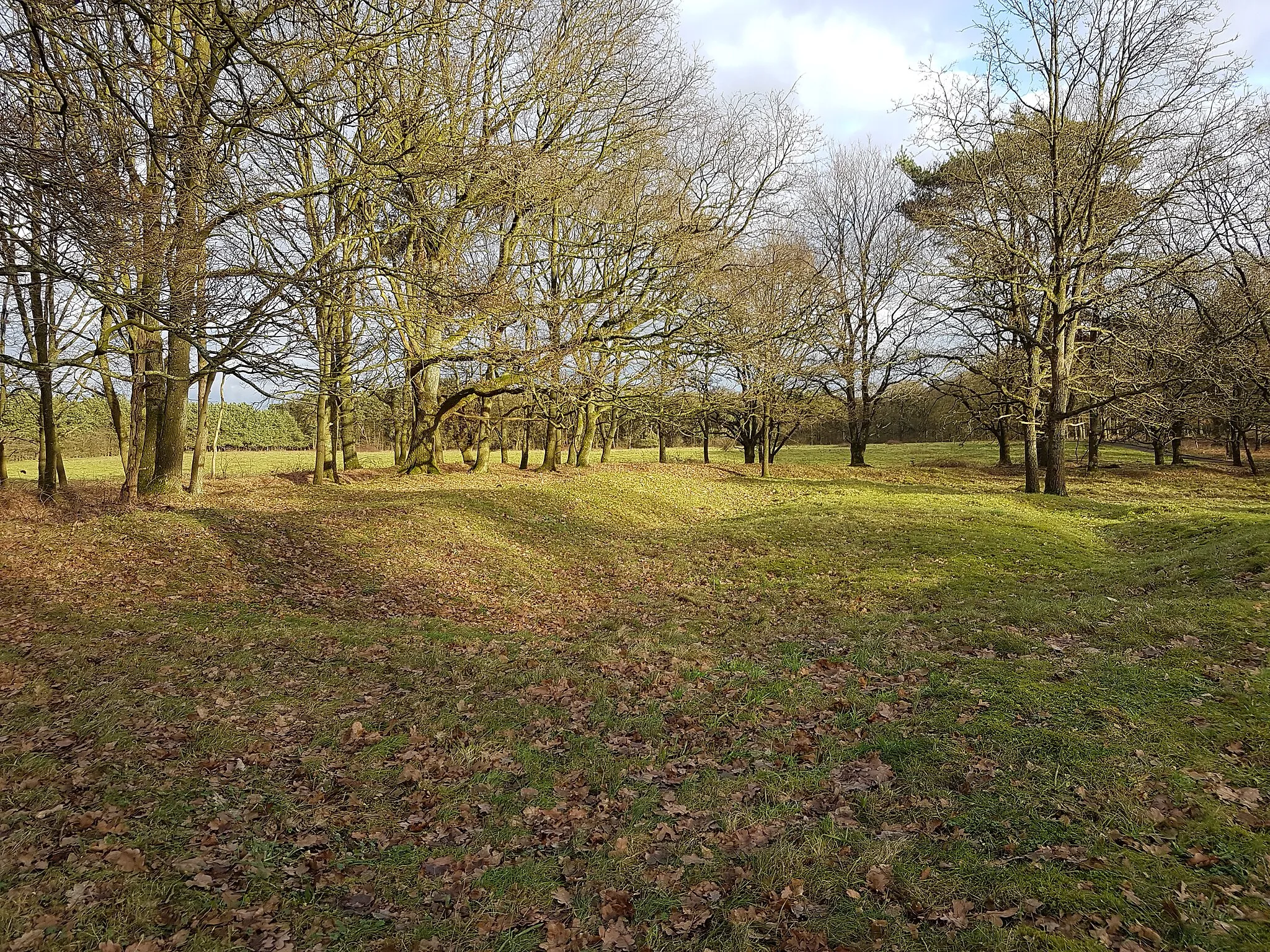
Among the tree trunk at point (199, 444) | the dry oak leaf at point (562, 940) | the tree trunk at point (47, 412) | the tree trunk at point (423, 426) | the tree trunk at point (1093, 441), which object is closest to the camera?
the dry oak leaf at point (562, 940)

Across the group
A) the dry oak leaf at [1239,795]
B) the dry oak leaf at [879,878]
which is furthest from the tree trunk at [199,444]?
the dry oak leaf at [1239,795]

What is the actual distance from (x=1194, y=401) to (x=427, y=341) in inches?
1062

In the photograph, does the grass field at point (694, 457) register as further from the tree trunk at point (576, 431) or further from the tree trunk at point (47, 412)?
the tree trunk at point (47, 412)

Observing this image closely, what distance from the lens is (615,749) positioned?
5.74 m

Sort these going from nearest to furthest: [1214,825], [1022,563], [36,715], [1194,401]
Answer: [1214,825]
[36,715]
[1022,563]
[1194,401]

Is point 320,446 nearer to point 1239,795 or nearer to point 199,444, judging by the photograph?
point 199,444

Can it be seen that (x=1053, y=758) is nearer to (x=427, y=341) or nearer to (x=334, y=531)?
(x=334, y=531)

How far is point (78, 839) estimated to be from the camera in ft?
13.0

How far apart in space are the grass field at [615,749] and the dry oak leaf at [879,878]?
0.03 meters

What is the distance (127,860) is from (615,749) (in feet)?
11.4

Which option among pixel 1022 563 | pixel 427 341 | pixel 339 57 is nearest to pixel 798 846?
pixel 1022 563

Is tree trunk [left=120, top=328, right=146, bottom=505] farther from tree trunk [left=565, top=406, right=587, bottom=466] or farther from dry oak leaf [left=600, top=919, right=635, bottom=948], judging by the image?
tree trunk [left=565, top=406, right=587, bottom=466]

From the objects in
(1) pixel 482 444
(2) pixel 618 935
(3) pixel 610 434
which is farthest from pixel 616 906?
(3) pixel 610 434

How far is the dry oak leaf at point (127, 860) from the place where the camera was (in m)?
3.72
